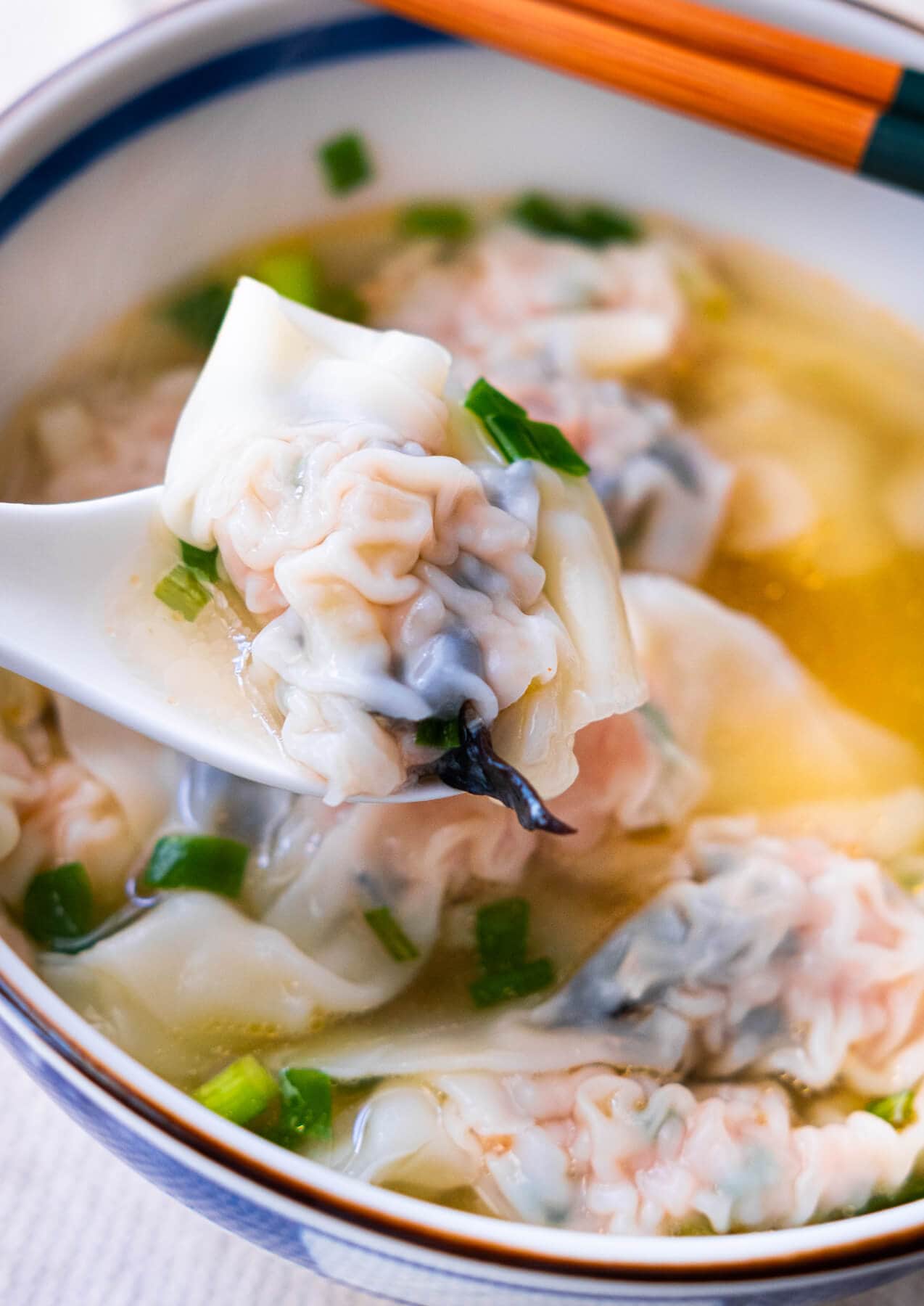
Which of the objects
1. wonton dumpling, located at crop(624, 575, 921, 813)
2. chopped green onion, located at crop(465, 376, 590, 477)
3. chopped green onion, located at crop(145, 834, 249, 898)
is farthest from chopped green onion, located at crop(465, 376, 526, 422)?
chopped green onion, located at crop(145, 834, 249, 898)

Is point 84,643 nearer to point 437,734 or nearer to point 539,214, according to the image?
point 437,734

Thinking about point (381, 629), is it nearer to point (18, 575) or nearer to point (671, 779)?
point (18, 575)

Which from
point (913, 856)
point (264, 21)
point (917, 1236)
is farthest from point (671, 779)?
point (264, 21)

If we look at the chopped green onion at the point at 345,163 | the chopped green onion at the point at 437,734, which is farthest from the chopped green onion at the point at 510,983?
the chopped green onion at the point at 345,163

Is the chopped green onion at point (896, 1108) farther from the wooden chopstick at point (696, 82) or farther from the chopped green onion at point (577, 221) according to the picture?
the chopped green onion at point (577, 221)

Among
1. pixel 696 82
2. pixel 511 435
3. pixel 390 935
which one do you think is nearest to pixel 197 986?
pixel 390 935

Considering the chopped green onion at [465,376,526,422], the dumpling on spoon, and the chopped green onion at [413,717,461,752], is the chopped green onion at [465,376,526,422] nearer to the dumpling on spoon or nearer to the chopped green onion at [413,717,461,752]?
the dumpling on spoon

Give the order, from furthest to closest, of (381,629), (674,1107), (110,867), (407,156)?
(407,156), (110,867), (674,1107), (381,629)
